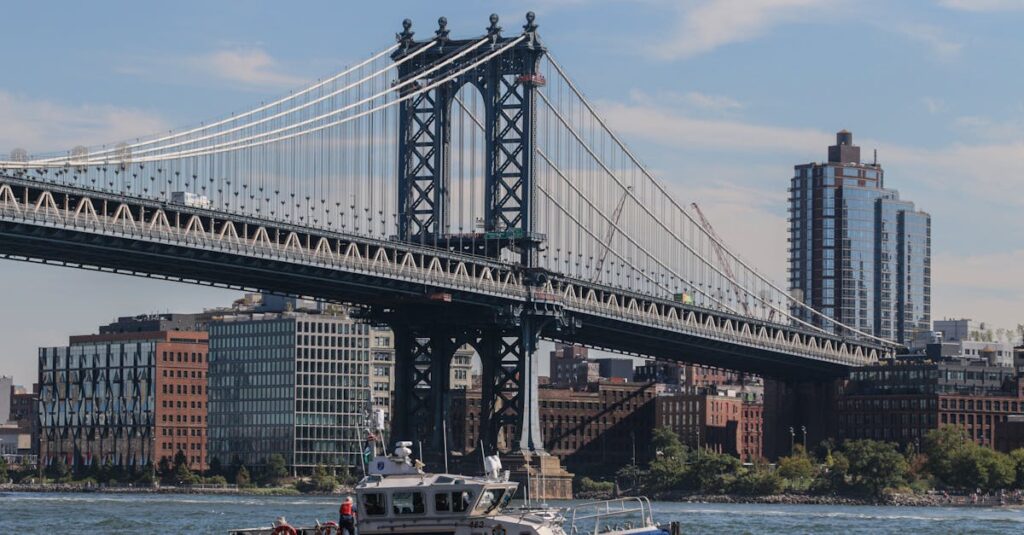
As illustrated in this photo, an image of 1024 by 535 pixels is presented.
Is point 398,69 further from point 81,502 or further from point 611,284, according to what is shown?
point 81,502

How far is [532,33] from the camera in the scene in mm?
178250

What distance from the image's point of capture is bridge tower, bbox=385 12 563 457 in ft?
576

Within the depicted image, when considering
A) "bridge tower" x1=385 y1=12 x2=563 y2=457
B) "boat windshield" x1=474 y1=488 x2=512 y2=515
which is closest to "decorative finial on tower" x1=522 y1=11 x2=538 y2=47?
"bridge tower" x1=385 y1=12 x2=563 y2=457

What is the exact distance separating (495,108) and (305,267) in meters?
30.4

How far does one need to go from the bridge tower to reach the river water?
12608 millimetres

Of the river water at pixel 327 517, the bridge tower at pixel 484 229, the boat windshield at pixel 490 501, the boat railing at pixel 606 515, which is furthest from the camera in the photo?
the bridge tower at pixel 484 229

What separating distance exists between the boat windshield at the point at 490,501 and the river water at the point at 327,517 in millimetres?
54347

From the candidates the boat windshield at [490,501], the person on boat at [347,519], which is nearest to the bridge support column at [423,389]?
the boat windshield at [490,501]

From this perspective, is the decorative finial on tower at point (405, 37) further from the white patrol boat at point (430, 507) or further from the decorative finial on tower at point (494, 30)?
the white patrol boat at point (430, 507)

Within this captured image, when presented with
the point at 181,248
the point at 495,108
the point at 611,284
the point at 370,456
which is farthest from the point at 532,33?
the point at 370,456

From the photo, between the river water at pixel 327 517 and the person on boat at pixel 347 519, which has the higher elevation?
the person on boat at pixel 347 519

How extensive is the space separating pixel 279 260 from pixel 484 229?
30896 millimetres

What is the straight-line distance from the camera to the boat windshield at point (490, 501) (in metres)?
68.0

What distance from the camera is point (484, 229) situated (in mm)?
177750
